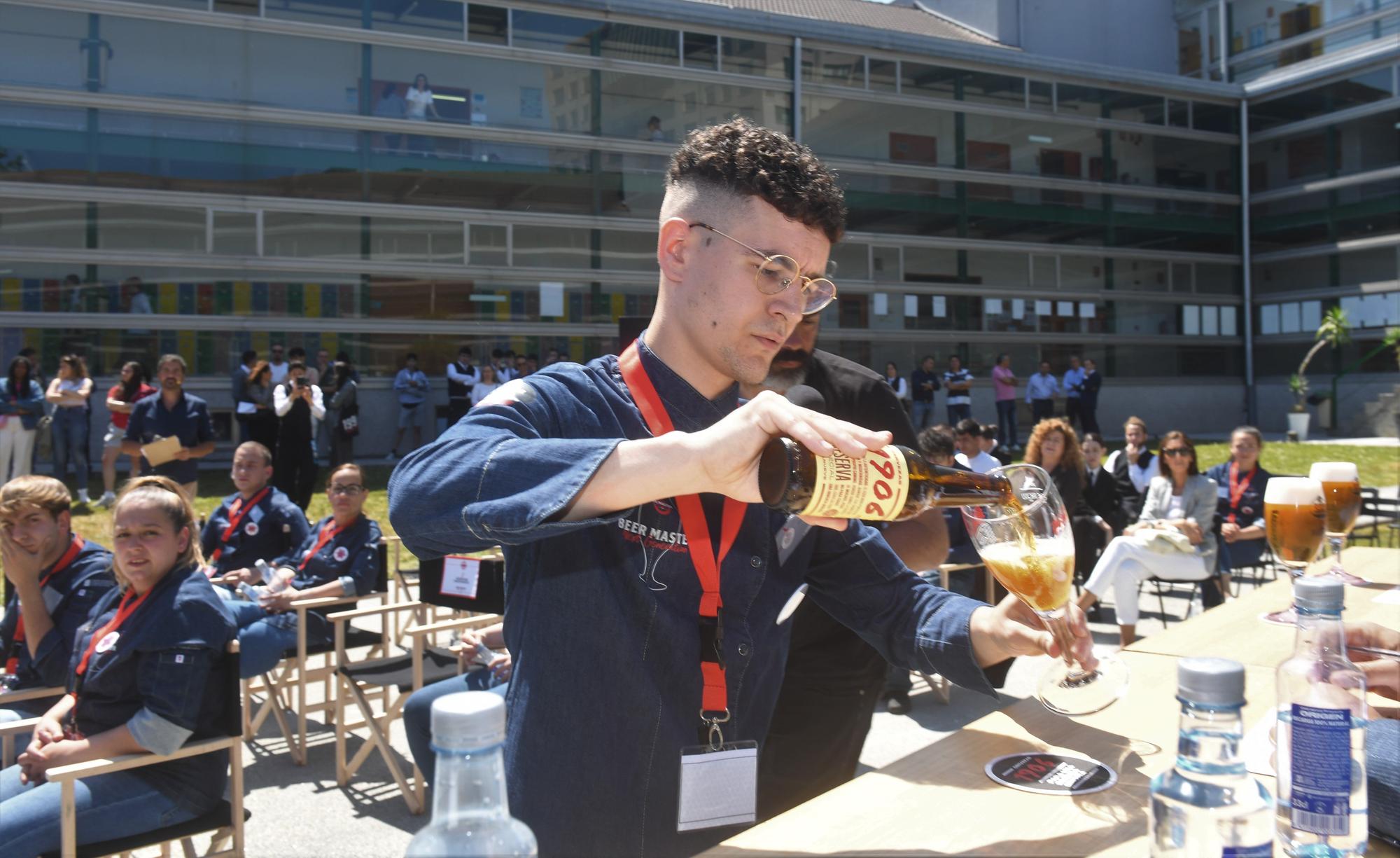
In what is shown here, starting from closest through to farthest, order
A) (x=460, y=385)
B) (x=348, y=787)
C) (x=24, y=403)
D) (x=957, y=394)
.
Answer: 1. (x=348, y=787)
2. (x=24, y=403)
3. (x=460, y=385)
4. (x=957, y=394)

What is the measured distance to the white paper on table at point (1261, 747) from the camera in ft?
4.55

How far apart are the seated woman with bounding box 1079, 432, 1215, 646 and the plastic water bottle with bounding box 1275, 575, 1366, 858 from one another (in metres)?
4.99

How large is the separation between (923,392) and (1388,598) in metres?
16.7

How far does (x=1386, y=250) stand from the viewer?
23500mm

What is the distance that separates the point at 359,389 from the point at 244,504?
12641 mm

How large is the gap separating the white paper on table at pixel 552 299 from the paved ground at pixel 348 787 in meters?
14.7

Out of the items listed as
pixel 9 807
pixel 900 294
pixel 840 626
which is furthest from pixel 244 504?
pixel 900 294

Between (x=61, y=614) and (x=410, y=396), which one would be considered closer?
(x=61, y=614)

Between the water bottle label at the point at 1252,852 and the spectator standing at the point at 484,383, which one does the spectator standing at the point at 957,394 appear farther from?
the water bottle label at the point at 1252,852

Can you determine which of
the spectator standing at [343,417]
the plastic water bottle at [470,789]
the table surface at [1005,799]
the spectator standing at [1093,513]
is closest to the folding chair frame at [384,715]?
the table surface at [1005,799]

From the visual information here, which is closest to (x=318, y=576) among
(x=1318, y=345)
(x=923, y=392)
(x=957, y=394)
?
(x=923, y=392)

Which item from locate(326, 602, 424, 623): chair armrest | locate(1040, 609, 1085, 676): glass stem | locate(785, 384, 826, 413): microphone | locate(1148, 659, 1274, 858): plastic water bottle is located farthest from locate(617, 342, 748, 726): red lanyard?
locate(326, 602, 424, 623): chair armrest

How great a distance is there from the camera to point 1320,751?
3.60 ft

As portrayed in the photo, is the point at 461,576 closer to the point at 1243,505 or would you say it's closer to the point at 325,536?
the point at 325,536
